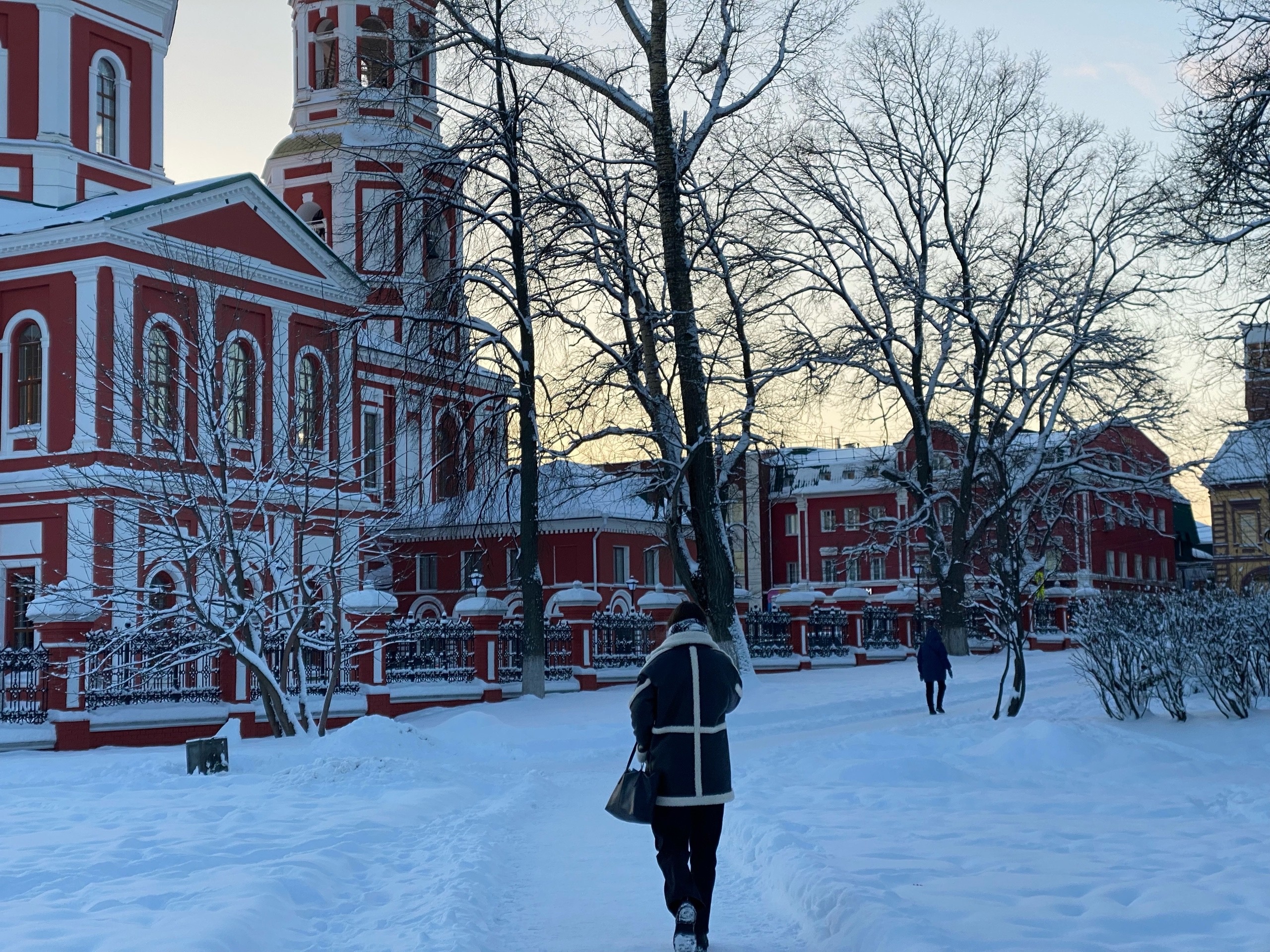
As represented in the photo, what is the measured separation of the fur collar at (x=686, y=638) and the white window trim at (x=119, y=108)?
1242 inches

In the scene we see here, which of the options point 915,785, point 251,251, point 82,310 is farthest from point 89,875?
point 251,251

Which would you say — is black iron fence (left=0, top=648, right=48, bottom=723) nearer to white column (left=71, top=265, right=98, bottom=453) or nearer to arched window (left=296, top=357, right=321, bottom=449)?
arched window (left=296, top=357, right=321, bottom=449)

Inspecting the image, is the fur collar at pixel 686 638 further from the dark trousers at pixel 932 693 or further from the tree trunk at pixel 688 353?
the dark trousers at pixel 932 693

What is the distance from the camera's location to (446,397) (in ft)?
86.8

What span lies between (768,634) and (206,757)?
2360 centimetres

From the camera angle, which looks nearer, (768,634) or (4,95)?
(4,95)

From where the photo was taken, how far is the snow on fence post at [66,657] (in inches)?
822

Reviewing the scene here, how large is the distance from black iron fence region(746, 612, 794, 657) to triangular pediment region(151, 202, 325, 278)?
1475 centimetres

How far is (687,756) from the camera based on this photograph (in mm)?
7137

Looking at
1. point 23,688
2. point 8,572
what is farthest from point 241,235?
point 23,688

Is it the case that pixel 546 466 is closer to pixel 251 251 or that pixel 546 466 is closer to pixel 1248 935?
pixel 251 251

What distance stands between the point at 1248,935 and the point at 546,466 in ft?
84.8

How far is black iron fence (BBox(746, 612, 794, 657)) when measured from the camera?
1448 inches

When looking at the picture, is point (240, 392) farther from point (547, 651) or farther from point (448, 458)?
point (547, 651)
